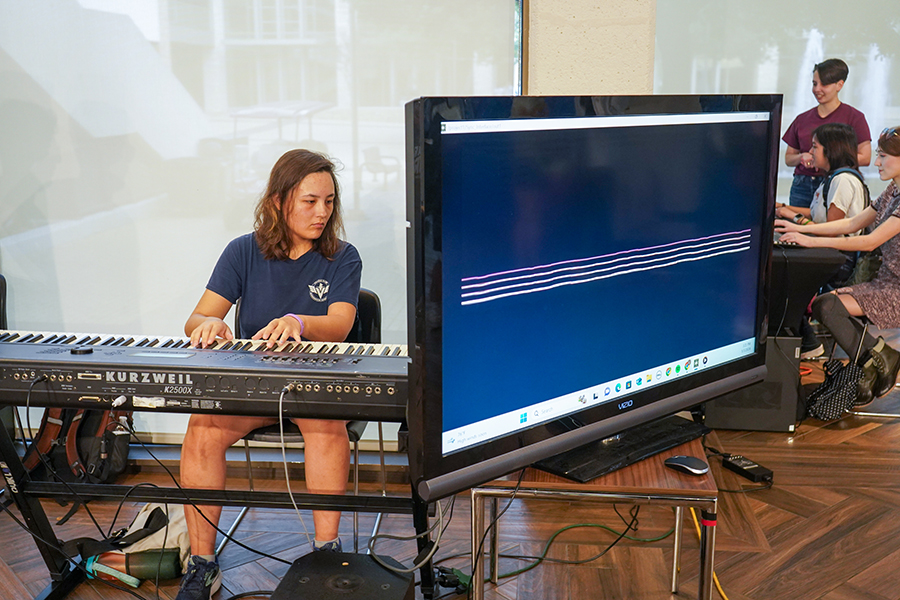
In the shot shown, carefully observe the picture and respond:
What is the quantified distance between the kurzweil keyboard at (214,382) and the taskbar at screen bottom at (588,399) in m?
0.50

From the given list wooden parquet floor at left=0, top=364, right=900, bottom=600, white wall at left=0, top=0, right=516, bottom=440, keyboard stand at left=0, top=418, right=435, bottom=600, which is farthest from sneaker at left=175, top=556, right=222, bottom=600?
white wall at left=0, top=0, right=516, bottom=440

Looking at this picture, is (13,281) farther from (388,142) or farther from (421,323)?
(421,323)

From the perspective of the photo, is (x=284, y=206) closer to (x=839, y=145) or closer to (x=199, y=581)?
(x=199, y=581)

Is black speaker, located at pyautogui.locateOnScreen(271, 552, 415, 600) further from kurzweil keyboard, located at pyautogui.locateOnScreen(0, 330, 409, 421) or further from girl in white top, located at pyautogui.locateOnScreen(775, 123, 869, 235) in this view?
girl in white top, located at pyautogui.locateOnScreen(775, 123, 869, 235)

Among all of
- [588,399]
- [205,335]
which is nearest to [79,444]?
[205,335]

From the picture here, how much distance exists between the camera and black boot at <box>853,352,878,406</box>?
350 cm

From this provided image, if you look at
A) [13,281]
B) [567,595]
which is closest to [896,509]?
[567,595]

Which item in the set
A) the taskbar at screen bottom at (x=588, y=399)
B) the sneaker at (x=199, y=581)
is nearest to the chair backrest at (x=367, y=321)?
the sneaker at (x=199, y=581)

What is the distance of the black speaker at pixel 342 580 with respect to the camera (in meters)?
1.61

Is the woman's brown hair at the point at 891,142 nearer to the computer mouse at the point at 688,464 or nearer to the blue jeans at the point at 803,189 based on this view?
the blue jeans at the point at 803,189

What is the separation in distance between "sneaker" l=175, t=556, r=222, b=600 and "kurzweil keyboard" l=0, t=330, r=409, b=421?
62cm

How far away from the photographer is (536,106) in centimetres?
119

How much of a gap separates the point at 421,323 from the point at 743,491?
83.6 inches

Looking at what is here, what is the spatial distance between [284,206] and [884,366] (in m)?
2.77
